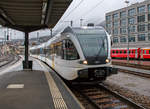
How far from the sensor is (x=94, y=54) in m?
8.53

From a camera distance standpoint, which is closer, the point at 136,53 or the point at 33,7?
the point at 33,7

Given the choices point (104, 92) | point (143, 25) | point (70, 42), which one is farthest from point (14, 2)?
point (143, 25)

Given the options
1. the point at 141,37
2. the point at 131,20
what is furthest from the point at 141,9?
the point at 141,37

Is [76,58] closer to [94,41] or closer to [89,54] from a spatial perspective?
[89,54]

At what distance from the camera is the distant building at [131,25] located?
165ft

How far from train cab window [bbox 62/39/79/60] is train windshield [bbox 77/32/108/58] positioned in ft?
1.43

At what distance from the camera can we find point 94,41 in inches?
349

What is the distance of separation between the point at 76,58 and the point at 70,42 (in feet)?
3.09

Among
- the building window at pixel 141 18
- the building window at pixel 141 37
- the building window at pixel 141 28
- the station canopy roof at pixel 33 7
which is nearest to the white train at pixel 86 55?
the station canopy roof at pixel 33 7

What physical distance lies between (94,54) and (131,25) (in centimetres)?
4934

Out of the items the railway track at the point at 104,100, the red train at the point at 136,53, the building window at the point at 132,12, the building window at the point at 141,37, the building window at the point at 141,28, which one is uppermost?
the building window at the point at 132,12

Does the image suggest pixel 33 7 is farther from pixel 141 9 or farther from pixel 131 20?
pixel 131 20

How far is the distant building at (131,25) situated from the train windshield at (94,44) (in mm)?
40620

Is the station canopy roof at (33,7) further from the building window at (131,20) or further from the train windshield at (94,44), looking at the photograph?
the building window at (131,20)
